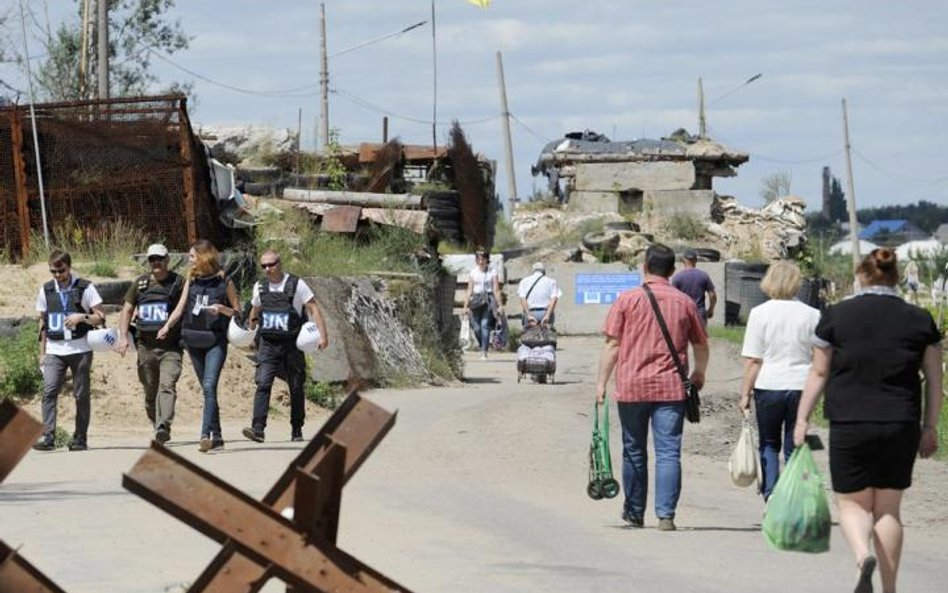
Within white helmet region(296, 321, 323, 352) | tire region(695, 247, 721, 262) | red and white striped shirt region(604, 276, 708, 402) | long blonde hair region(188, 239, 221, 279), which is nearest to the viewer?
red and white striped shirt region(604, 276, 708, 402)

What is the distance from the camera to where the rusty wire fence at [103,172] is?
2267 cm

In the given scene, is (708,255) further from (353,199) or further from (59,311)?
(59,311)

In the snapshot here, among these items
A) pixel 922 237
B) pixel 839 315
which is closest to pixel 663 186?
pixel 839 315

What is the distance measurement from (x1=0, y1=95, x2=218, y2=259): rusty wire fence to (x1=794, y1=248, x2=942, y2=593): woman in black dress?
14.8m

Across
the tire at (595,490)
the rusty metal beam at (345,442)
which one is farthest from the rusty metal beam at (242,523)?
the tire at (595,490)

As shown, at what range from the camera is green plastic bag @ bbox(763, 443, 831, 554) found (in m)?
8.96

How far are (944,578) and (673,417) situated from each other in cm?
216

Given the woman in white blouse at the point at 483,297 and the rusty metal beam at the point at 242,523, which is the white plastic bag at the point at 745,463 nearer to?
the rusty metal beam at the point at 242,523

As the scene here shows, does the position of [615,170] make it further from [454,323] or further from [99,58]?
[454,323]

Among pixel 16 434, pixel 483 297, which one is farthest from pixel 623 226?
pixel 16 434

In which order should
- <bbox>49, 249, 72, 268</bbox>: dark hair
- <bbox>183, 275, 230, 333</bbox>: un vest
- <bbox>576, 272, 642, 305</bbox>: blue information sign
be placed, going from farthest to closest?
<bbox>576, 272, 642, 305</bbox>: blue information sign < <bbox>183, 275, 230, 333</bbox>: un vest < <bbox>49, 249, 72, 268</bbox>: dark hair

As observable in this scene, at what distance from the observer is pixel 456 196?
3831 cm

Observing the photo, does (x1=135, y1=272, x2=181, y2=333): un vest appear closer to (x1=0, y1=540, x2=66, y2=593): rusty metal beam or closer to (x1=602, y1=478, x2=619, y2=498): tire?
(x1=602, y1=478, x2=619, y2=498): tire

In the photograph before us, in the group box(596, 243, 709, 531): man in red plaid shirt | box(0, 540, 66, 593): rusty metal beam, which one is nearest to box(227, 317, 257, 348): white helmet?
box(596, 243, 709, 531): man in red plaid shirt
